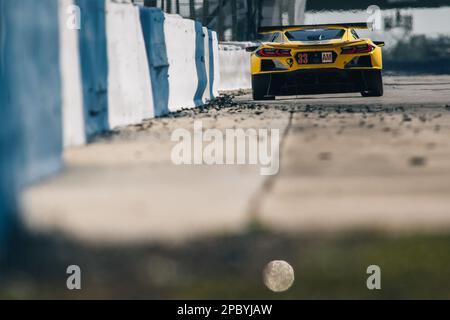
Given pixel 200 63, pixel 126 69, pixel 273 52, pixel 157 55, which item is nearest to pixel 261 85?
pixel 273 52

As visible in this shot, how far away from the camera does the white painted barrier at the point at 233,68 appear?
26.9 m

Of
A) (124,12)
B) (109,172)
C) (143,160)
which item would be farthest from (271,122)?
(109,172)

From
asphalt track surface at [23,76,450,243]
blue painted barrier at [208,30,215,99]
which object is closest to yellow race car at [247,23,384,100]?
blue painted barrier at [208,30,215,99]

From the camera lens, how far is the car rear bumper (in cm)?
1773

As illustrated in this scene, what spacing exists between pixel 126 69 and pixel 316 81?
18.4 ft

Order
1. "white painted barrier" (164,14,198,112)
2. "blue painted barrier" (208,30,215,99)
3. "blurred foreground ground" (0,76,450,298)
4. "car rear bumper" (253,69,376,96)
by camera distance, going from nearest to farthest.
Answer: "blurred foreground ground" (0,76,450,298)
"white painted barrier" (164,14,198,112)
"car rear bumper" (253,69,376,96)
"blue painted barrier" (208,30,215,99)

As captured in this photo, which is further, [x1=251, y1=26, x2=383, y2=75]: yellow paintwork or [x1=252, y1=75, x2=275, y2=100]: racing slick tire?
[x1=252, y1=75, x2=275, y2=100]: racing slick tire

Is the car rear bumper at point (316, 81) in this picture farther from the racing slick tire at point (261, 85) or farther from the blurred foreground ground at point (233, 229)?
the blurred foreground ground at point (233, 229)

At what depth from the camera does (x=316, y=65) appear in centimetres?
1781

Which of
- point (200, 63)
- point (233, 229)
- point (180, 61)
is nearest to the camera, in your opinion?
point (233, 229)

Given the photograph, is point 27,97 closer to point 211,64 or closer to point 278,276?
point 278,276

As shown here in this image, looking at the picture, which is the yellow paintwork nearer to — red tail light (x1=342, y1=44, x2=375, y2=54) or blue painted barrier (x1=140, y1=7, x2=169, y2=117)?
red tail light (x1=342, y1=44, x2=375, y2=54)

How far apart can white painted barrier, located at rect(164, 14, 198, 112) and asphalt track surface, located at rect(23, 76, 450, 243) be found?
5.03m

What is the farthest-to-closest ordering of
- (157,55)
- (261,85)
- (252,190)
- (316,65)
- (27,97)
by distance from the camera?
(261,85), (316,65), (157,55), (27,97), (252,190)
